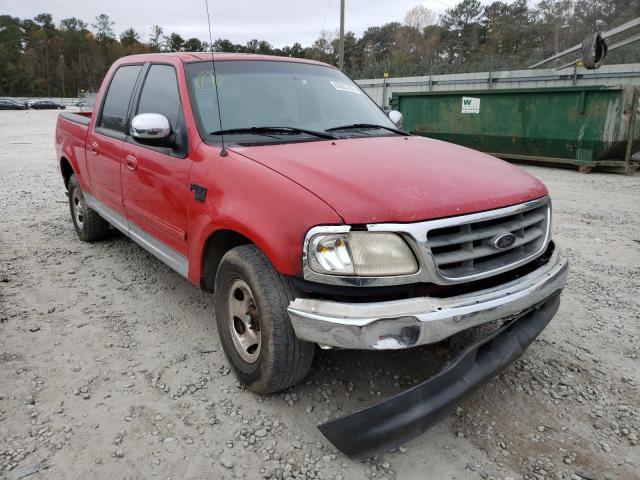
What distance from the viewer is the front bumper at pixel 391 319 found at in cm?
206

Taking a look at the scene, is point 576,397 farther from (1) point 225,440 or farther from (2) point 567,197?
(2) point 567,197

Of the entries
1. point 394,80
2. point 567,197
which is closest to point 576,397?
point 567,197

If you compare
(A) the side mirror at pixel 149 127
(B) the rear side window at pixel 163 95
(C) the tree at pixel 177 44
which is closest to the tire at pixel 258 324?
(A) the side mirror at pixel 149 127

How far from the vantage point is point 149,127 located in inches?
117

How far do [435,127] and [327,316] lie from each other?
12.0m

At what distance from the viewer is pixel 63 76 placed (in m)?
95.6

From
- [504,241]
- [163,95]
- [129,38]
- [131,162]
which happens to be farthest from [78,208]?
[129,38]

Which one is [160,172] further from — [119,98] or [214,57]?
[119,98]

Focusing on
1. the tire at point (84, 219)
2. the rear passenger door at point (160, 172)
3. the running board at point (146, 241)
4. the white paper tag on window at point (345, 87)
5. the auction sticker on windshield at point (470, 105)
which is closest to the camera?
the rear passenger door at point (160, 172)

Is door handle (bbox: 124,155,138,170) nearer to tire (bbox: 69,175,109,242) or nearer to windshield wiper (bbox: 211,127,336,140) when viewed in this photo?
windshield wiper (bbox: 211,127,336,140)

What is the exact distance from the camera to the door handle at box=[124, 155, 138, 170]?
11.7 feet

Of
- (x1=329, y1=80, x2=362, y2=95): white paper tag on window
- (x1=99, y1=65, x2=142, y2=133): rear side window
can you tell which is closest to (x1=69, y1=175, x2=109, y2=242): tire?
(x1=99, y1=65, x2=142, y2=133): rear side window

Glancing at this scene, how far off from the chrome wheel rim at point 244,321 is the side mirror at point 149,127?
109cm

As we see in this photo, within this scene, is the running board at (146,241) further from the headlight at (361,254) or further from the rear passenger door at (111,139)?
the headlight at (361,254)
